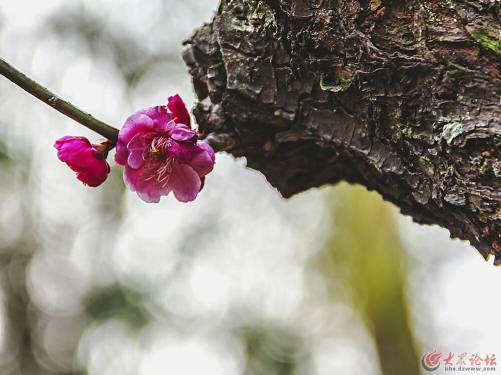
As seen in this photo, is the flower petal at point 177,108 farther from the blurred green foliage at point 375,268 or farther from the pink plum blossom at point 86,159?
the blurred green foliage at point 375,268

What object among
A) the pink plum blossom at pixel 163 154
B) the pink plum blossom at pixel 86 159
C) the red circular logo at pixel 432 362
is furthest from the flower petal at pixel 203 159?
the red circular logo at pixel 432 362

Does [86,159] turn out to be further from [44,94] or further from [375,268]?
[375,268]

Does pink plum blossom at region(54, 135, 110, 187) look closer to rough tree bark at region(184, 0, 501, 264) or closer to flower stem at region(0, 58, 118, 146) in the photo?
flower stem at region(0, 58, 118, 146)

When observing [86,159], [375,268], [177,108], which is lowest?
[86,159]

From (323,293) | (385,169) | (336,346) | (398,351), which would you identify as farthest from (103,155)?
(336,346)

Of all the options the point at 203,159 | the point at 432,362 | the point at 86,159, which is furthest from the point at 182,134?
the point at 432,362

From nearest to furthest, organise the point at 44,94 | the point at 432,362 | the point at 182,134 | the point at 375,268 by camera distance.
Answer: the point at 44,94, the point at 182,134, the point at 432,362, the point at 375,268

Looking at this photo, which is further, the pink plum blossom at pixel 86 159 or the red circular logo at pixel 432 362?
the red circular logo at pixel 432 362
